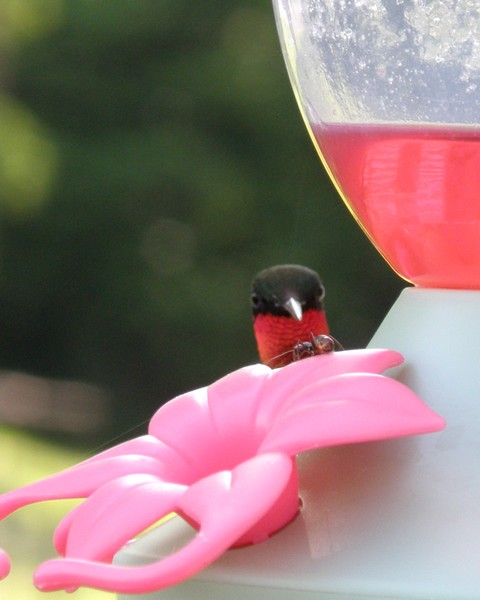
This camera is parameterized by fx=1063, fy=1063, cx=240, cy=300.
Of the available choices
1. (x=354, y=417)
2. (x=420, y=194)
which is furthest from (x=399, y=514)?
(x=420, y=194)

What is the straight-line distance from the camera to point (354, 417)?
2.17ft

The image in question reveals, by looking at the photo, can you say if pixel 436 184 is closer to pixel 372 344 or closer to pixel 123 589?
pixel 372 344

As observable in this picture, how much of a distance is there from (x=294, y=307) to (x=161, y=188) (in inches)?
107

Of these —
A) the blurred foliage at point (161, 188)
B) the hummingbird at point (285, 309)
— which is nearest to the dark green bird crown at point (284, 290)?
the hummingbird at point (285, 309)

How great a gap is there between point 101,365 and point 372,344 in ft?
14.1

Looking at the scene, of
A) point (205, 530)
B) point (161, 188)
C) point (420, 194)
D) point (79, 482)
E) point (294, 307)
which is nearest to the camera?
point (205, 530)

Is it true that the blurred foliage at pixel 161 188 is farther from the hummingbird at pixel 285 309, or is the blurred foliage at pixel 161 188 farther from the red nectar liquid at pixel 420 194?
the red nectar liquid at pixel 420 194

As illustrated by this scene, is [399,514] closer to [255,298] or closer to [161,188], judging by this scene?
[255,298]

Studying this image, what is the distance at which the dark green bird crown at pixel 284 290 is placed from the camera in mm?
2182

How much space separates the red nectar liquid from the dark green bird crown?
123cm

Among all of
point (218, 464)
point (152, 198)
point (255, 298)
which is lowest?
point (152, 198)

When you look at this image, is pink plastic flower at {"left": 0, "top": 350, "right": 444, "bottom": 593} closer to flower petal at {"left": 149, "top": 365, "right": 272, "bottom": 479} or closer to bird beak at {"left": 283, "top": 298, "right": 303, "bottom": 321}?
flower petal at {"left": 149, "top": 365, "right": 272, "bottom": 479}

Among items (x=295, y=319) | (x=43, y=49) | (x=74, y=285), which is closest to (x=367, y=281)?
(x=74, y=285)

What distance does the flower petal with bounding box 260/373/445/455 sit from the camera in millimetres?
648
